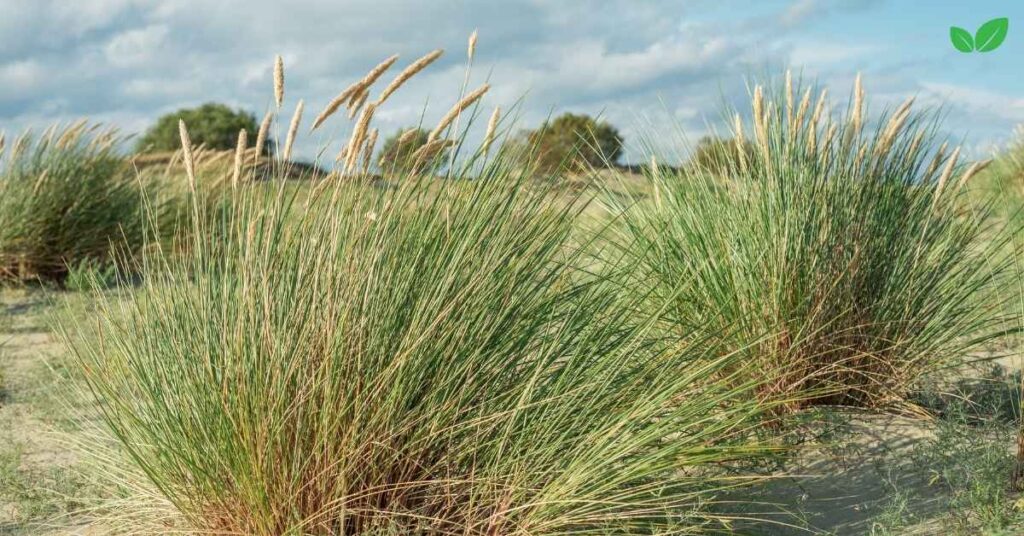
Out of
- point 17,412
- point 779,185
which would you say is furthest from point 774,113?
point 17,412

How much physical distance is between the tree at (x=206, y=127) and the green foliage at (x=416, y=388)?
1948 centimetres

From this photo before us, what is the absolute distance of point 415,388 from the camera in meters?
2.54

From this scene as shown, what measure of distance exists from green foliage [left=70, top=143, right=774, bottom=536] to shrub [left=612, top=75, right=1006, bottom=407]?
3.50ft

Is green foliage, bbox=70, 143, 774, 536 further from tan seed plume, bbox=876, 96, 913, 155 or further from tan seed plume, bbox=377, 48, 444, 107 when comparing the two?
tan seed plume, bbox=876, 96, 913, 155

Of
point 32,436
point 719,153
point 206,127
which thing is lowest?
point 32,436

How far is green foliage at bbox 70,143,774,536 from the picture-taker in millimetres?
2479

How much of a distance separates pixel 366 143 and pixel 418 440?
77 cm

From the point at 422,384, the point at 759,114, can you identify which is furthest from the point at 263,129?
the point at 759,114

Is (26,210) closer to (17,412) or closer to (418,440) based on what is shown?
(17,412)

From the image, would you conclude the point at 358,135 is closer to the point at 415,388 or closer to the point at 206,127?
the point at 415,388

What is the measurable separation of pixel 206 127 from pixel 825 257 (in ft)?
66.4

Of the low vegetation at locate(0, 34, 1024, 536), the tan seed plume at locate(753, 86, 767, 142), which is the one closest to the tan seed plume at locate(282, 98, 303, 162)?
the low vegetation at locate(0, 34, 1024, 536)

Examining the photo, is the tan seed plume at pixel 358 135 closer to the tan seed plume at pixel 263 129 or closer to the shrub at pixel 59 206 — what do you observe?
the tan seed plume at pixel 263 129

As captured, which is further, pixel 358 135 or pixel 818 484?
pixel 818 484
